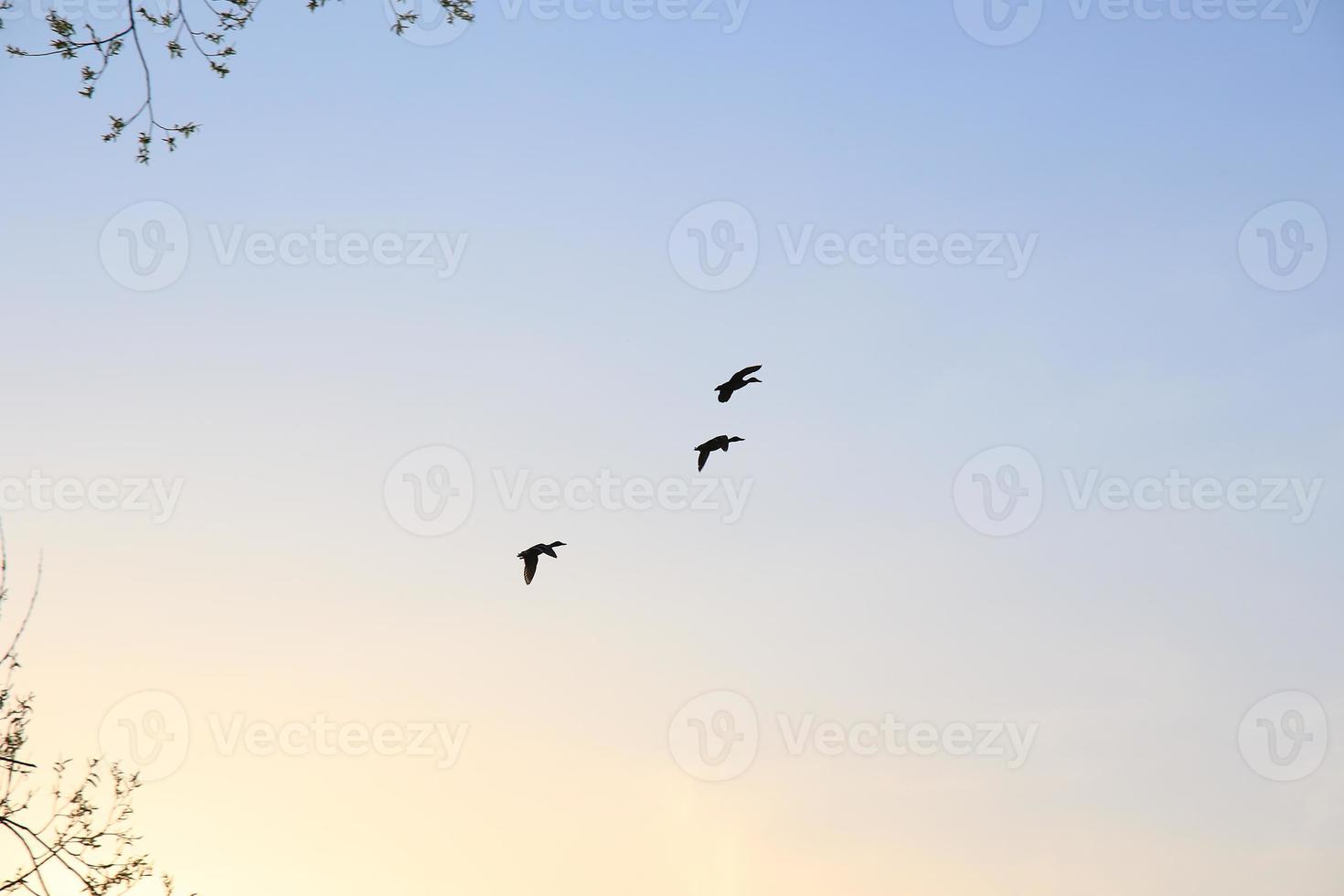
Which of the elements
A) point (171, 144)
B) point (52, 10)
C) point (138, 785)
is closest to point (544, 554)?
point (138, 785)

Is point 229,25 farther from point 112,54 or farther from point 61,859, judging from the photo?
point 61,859

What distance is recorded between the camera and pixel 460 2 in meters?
16.4

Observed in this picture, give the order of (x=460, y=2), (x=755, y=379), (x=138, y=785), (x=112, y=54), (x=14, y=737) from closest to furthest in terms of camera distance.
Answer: (x=112, y=54), (x=460, y=2), (x=14, y=737), (x=138, y=785), (x=755, y=379)

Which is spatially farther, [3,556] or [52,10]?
[3,556]

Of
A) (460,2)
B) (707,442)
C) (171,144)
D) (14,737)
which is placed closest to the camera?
(171,144)

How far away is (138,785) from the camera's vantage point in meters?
18.9

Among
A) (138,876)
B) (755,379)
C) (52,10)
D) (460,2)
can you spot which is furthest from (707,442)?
(52,10)

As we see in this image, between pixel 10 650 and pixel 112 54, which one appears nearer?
pixel 112 54

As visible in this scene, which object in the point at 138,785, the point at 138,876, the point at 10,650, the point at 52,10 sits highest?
the point at 52,10

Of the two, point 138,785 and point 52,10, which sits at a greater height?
point 52,10

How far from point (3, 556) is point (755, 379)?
1192cm

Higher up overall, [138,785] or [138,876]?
[138,785]

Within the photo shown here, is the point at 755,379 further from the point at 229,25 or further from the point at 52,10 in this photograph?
the point at 52,10

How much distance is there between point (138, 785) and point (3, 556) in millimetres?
4318
